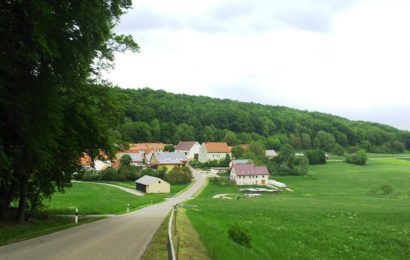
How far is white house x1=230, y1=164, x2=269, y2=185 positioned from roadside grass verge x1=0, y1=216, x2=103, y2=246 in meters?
75.3

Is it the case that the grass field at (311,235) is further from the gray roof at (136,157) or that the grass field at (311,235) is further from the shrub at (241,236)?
the gray roof at (136,157)

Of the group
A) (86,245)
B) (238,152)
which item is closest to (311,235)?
(86,245)

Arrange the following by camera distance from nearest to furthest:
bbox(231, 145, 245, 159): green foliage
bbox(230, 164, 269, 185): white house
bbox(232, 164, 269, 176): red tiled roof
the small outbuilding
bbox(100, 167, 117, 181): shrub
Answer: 1. the small outbuilding
2. bbox(100, 167, 117, 181): shrub
3. bbox(230, 164, 269, 185): white house
4. bbox(232, 164, 269, 176): red tiled roof
5. bbox(231, 145, 245, 159): green foliage

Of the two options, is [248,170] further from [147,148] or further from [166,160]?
[147,148]

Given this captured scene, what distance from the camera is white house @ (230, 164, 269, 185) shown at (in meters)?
95.9

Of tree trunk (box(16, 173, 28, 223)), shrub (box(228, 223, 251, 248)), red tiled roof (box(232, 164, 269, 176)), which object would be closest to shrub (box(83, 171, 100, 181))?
red tiled roof (box(232, 164, 269, 176))

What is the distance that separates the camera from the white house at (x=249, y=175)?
9594cm

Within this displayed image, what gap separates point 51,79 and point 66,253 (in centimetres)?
655

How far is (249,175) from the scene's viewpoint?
9612 cm

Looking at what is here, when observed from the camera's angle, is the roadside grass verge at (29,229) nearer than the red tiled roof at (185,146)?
Yes

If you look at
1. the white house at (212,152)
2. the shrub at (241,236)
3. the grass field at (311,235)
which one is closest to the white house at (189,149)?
the white house at (212,152)

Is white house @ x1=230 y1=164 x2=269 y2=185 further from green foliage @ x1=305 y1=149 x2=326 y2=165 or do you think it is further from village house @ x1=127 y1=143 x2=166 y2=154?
village house @ x1=127 y1=143 x2=166 y2=154

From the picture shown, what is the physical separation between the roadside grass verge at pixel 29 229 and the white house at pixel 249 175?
7527 cm

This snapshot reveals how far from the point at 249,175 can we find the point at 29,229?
80.2 meters
